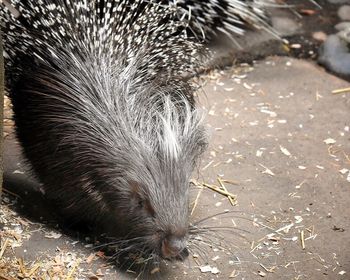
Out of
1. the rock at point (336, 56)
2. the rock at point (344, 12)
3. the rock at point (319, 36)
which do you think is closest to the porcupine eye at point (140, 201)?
the rock at point (336, 56)

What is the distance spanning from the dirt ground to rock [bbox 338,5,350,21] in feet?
2.18

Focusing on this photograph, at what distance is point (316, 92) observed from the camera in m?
3.74

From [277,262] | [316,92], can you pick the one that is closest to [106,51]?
[277,262]

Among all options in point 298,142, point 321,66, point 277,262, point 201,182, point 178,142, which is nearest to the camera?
point 178,142

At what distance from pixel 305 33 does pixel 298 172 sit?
1.40 metres

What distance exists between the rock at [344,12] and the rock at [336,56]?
0.38 meters

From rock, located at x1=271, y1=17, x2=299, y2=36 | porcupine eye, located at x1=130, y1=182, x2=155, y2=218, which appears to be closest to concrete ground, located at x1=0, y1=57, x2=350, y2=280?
porcupine eye, located at x1=130, y1=182, x2=155, y2=218

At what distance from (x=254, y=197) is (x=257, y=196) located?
0.02 meters

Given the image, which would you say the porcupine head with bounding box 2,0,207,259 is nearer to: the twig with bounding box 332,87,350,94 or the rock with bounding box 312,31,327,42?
the twig with bounding box 332,87,350,94

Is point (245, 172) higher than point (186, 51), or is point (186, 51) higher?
point (186, 51)

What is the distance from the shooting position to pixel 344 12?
4398mm

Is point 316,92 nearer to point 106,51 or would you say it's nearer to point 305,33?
point 305,33

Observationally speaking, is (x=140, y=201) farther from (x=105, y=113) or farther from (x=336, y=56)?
(x=336, y=56)

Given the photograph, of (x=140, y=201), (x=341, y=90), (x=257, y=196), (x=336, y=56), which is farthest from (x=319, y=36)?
(x=140, y=201)
